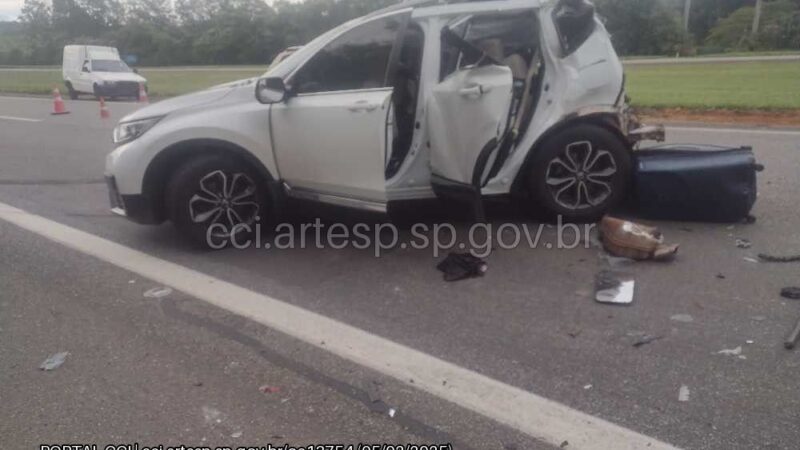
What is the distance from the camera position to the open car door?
4590 millimetres

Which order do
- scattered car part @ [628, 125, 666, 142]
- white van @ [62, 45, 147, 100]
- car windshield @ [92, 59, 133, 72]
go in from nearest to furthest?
scattered car part @ [628, 125, 666, 142] → white van @ [62, 45, 147, 100] → car windshield @ [92, 59, 133, 72]

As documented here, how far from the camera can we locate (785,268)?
14.6ft

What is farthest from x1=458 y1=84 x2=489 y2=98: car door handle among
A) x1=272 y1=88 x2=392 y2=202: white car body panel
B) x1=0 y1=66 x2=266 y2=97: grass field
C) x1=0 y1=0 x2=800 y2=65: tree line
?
x1=0 y1=0 x2=800 y2=65: tree line

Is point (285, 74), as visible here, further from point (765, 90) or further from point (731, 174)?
point (765, 90)

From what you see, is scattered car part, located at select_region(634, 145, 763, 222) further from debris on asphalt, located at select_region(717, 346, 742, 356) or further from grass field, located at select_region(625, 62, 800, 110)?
grass field, located at select_region(625, 62, 800, 110)

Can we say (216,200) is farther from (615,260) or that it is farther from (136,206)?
(615,260)

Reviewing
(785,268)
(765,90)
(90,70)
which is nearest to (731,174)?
(785,268)

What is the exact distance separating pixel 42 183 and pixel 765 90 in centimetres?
1544

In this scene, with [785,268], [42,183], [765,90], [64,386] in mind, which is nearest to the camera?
[64,386]

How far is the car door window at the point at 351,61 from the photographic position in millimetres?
5027

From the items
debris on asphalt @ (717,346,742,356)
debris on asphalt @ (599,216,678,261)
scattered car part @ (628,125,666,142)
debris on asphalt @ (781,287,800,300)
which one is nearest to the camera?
debris on asphalt @ (717,346,742,356)

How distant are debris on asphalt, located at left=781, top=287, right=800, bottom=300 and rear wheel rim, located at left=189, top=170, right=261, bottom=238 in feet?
12.6

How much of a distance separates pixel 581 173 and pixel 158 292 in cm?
347

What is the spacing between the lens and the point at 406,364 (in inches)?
133
